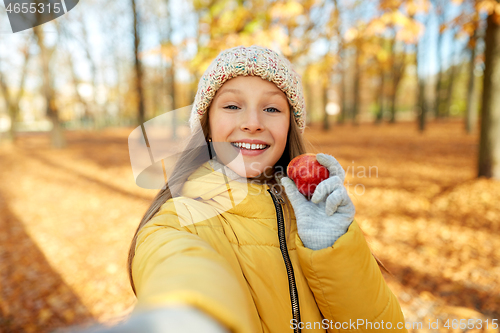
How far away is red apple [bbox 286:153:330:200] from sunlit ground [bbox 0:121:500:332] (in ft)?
2.38

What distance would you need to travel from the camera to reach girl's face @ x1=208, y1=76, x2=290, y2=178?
5.52 ft

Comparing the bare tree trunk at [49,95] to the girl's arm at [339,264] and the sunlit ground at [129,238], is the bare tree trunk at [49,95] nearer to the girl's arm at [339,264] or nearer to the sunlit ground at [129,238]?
the sunlit ground at [129,238]

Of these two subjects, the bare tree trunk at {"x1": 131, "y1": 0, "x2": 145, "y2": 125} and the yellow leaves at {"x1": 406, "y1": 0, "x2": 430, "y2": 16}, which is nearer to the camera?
the yellow leaves at {"x1": 406, "y1": 0, "x2": 430, "y2": 16}

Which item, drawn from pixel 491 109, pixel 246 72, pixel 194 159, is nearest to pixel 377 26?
pixel 491 109

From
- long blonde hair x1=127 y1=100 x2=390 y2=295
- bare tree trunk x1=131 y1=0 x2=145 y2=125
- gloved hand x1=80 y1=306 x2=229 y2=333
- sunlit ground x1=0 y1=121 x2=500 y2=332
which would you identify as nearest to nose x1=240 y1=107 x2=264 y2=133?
long blonde hair x1=127 y1=100 x2=390 y2=295

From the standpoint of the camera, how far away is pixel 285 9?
5375 millimetres

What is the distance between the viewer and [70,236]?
5508mm

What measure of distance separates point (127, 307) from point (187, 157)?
112 inches

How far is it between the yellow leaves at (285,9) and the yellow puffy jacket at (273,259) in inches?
191

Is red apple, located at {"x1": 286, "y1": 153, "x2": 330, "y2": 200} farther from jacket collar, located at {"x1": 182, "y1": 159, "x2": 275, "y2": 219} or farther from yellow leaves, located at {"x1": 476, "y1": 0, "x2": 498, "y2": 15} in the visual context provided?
yellow leaves, located at {"x1": 476, "y1": 0, "x2": 498, "y2": 15}

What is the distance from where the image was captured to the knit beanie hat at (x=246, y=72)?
1.68m

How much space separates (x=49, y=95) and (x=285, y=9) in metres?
16.5

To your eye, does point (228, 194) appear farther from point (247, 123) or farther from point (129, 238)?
point (129, 238)

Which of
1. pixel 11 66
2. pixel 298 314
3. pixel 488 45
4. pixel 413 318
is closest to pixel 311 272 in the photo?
pixel 298 314
